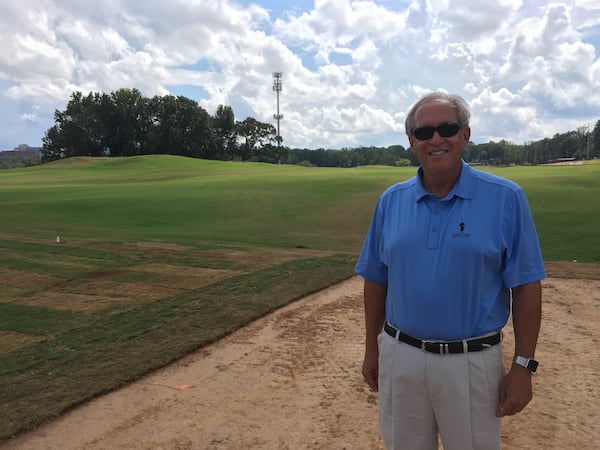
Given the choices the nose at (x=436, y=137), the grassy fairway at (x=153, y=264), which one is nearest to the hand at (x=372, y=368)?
the nose at (x=436, y=137)

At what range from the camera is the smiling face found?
247 cm

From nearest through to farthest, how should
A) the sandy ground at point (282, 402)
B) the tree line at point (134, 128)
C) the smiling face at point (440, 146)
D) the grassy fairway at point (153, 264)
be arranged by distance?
the smiling face at point (440, 146) → the sandy ground at point (282, 402) → the grassy fairway at point (153, 264) → the tree line at point (134, 128)

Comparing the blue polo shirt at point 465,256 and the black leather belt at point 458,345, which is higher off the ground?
the blue polo shirt at point 465,256

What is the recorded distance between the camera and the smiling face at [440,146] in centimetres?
247

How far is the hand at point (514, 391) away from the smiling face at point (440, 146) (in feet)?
3.18

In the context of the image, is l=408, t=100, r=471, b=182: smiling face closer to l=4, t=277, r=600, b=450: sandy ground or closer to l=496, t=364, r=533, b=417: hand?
l=496, t=364, r=533, b=417: hand

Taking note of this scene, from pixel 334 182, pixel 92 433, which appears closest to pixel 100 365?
pixel 92 433

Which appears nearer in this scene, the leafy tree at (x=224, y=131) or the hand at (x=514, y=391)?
the hand at (x=514, y=391)

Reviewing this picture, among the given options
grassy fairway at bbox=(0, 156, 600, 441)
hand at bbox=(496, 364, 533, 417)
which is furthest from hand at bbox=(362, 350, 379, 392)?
grassy fairway at bbox=(0, 156, 600, 441)

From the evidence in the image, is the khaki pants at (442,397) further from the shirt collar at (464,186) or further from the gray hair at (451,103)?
the gray hair at (451,103)

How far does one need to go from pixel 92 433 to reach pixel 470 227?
358 cm

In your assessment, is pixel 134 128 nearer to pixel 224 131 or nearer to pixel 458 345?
pixel 224 131

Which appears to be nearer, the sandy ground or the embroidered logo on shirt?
the embroidered logo on shirt

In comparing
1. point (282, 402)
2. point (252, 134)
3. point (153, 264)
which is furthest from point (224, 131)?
point (282, 402)
